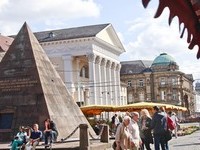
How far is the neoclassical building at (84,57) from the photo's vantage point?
61.1 meters

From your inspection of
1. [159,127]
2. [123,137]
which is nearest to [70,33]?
[159,127]

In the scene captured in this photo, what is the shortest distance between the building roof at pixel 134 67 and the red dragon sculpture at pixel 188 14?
324ft

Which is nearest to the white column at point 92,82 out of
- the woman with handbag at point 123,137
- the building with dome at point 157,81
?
the building with dome at point 157,81

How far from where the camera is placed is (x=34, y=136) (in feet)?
46.3

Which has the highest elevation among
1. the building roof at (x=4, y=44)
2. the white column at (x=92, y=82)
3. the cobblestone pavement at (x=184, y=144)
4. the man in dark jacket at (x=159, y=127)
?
the building roof at (x=4, y=44)

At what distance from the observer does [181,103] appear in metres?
101

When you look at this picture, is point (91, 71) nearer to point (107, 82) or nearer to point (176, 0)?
point (107, 82)

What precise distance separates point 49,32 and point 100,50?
740 centimetres

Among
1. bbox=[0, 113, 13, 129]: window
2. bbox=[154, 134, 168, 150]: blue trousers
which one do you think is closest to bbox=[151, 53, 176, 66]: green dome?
bbox=[0, 113, 13, 129]: window

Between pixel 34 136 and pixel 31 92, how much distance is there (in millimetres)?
4046

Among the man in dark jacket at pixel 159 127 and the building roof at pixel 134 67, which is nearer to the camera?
the man in dark jacket at pixel 159 127

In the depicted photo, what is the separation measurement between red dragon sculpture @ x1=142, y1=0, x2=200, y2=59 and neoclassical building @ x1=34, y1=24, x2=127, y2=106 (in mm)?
58236

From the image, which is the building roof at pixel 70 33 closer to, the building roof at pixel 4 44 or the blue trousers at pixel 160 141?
the building roof at pixel 4 44

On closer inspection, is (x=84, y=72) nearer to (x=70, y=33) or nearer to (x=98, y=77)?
(x=98, y=77)
